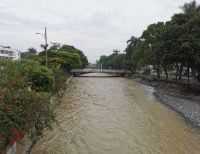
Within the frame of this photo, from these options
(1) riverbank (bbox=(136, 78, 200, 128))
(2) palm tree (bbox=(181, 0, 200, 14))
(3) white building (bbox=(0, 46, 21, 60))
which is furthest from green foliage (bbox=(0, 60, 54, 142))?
(3) white building (bbox=(0, 46, 21, 60))

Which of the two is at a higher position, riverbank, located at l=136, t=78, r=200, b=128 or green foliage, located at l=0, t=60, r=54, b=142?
green foliage, located at l=0, t=60, r=54, b=142

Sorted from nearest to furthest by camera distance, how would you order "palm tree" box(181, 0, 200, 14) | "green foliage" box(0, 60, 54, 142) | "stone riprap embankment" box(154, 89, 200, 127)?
"green foliage" box(0, 60, 54, 142), "stone riprap embankment" box(154, 89, 200, 127), "palm tree" box(181, 0, 200, 14)

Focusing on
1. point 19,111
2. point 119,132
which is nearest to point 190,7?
point 119,132

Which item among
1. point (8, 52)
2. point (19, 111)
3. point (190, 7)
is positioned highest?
point (190, 7)

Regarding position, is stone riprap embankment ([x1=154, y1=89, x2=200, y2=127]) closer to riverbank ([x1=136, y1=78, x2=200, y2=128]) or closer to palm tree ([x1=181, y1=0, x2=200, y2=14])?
riverbank ([x1=136, y1=78, x2=200, y2=128])

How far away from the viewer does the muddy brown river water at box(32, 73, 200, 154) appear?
1664 centimetres

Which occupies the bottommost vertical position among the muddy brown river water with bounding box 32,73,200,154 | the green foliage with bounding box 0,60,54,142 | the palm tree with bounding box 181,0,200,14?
the muddy brown river water with bounding box 32,73,200,154

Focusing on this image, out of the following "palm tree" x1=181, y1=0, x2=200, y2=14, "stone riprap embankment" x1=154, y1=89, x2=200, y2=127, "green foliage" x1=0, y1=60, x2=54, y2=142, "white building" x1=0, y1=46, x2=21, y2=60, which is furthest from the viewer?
"white building" x1=0, y1=46, x2=21, y2=60

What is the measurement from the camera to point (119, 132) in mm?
20203

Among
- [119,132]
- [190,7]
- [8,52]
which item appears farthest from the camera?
[8,52]

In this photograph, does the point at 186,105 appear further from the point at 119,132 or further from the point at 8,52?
the point at 8,52

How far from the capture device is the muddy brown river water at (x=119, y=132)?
1664 cm

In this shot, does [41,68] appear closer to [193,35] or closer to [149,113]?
[149,113]

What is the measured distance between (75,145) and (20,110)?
5.44 meters
